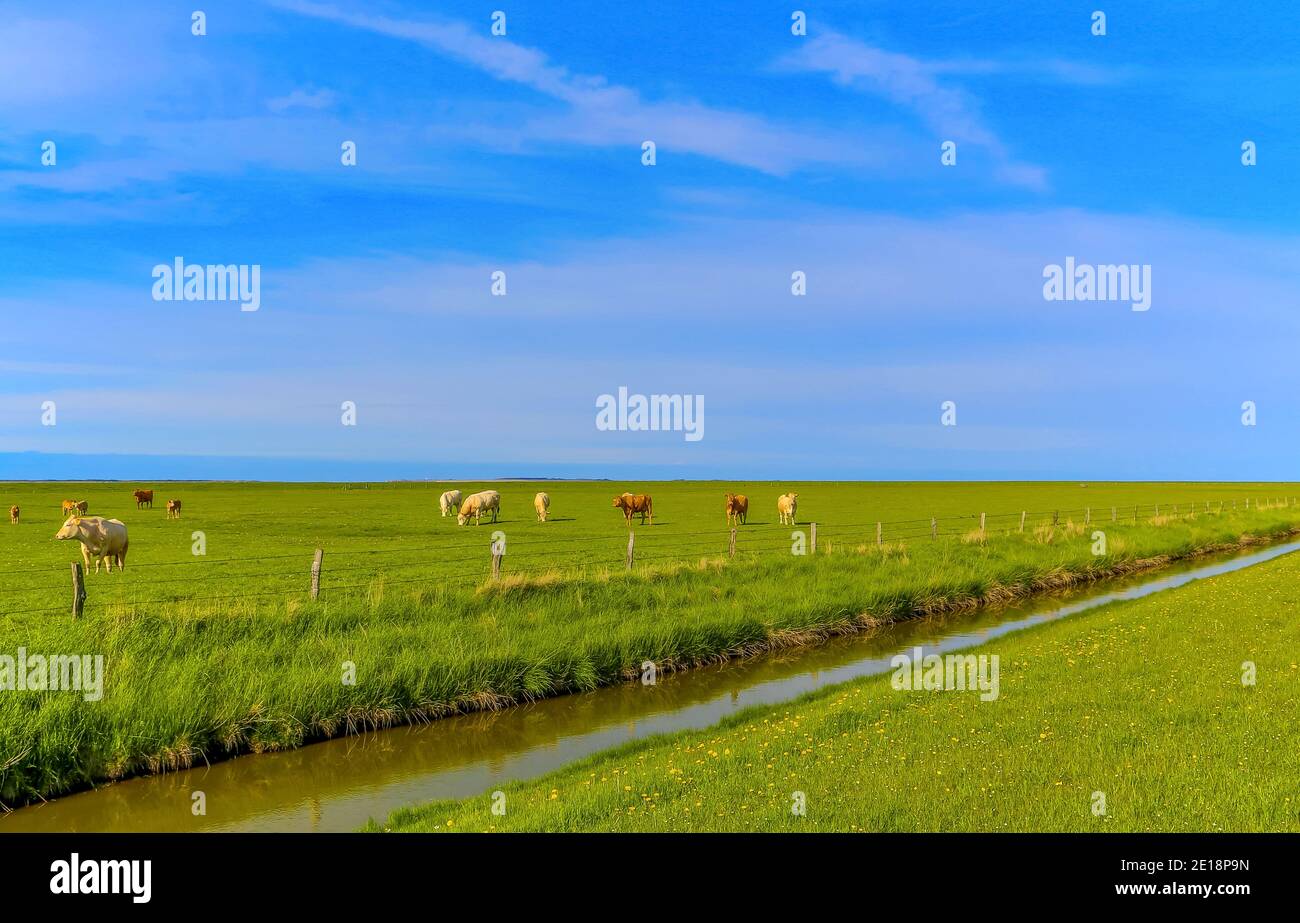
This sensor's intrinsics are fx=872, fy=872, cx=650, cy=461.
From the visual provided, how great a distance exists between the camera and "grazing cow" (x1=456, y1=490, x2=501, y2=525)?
5675cm

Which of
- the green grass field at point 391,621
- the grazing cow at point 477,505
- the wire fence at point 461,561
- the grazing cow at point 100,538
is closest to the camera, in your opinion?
the green grass field at point 391,621

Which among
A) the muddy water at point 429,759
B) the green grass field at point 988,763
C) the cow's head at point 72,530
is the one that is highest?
the cow's head at point 72,530

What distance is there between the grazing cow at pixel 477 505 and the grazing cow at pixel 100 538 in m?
26.0

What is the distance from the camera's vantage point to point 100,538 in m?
30.4

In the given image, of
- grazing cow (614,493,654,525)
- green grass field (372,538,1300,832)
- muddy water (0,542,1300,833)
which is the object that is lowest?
muddy water (0,542,1300,833)

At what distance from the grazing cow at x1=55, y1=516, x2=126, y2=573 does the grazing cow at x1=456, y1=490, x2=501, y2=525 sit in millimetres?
26045

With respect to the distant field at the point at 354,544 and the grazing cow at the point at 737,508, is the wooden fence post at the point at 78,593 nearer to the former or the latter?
the distant field at the point at 354,544

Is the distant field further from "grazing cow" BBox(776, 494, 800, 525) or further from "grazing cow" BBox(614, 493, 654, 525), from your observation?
"grazing cow" BBox(776, 494, 800, 525)

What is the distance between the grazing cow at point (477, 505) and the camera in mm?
56750

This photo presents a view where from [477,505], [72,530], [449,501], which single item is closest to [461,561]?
[72,530]

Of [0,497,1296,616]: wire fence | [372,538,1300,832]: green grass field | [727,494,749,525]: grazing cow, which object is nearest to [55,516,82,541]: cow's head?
[0,497,1296,616]: wire fence

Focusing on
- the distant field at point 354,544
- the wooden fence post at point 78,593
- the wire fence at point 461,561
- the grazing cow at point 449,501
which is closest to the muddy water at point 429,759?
the wooden fence post at point 78,593
